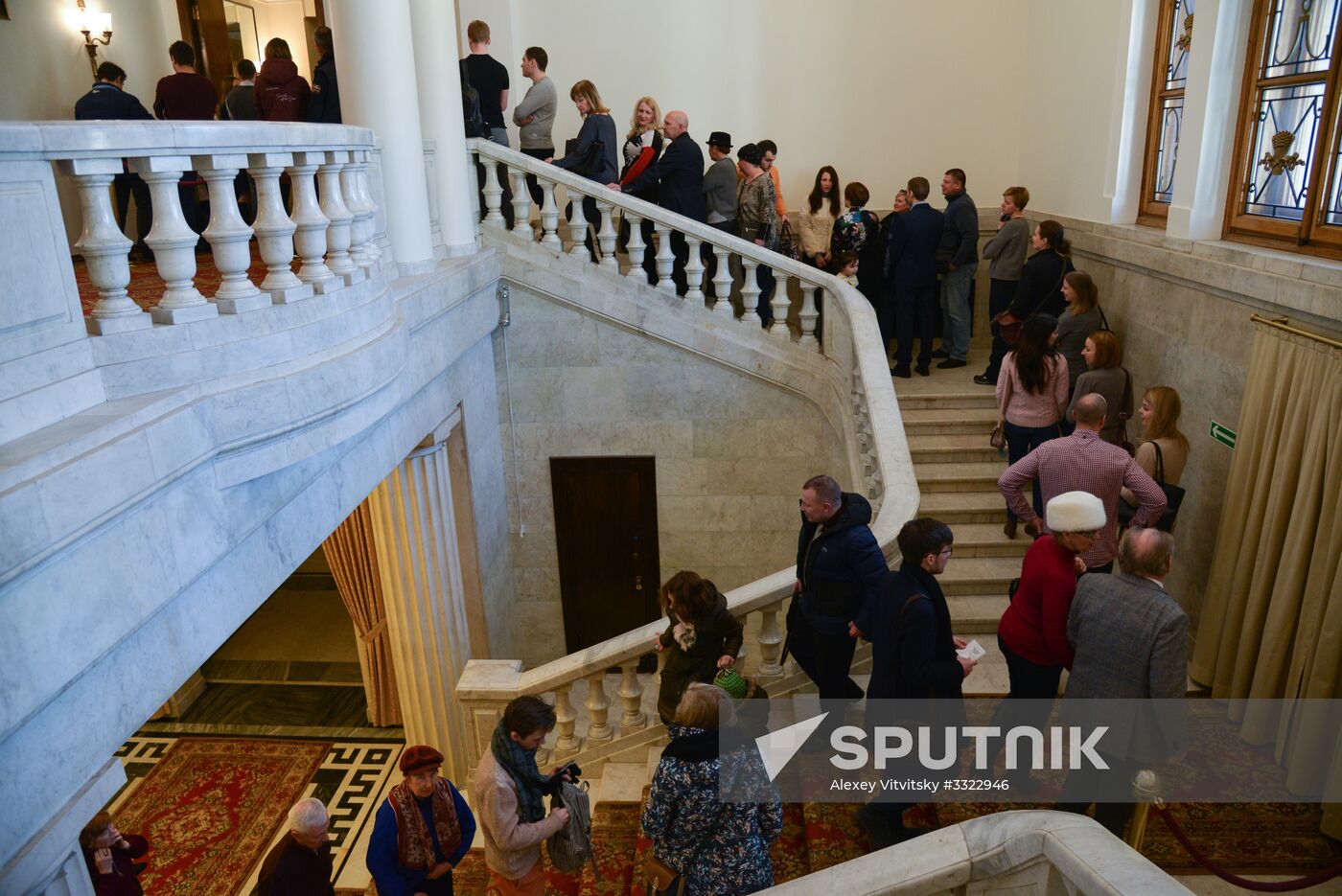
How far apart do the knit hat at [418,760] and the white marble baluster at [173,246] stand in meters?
2.00

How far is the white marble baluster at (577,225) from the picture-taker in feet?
26.5

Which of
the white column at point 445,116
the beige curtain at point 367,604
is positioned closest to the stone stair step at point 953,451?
the white column at point 445,116

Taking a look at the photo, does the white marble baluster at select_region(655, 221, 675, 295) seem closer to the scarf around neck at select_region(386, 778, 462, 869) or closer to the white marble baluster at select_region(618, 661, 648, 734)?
the white marble baluster at select_region(618, 661, 648, 734)

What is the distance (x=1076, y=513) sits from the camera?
3.84 meters

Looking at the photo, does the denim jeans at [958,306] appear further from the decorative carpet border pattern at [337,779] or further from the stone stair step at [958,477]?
the decorative carpet border pattern at [337,779]

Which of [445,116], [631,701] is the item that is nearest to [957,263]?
[445,116]

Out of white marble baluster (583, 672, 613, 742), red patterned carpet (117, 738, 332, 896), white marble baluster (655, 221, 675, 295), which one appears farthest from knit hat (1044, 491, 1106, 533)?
red patterned carpet (117, 738, 332, 896)

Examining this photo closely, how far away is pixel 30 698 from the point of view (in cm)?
265

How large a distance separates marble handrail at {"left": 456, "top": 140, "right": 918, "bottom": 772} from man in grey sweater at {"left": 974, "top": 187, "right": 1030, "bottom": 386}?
151cm

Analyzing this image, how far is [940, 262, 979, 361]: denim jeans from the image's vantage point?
9.20 m

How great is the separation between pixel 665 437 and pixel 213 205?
5.61 meters

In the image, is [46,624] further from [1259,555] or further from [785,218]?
[785,218]

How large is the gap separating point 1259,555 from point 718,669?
3.13 metres

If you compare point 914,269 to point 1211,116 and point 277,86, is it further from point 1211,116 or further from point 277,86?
point 277,86
